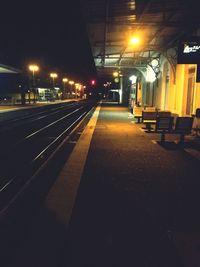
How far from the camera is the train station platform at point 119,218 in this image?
299cm

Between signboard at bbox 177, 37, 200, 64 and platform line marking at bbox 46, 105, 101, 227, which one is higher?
signboard at bbox 177, 37, 200, 64

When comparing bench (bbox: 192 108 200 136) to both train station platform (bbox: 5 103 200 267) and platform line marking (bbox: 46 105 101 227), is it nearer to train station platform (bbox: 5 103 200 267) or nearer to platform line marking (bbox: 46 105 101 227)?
train station platform (bbox: 5 103 200 267)

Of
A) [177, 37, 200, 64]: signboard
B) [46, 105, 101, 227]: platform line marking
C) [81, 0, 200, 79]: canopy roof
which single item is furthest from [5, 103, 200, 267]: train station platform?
[81, 0, 200, 79]: canopy roof

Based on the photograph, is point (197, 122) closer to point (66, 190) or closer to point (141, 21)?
point (141, 21)

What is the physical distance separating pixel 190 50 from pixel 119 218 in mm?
7927

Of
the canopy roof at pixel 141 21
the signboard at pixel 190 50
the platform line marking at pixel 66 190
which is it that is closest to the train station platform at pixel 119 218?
the platform line marking at pixel 66 190

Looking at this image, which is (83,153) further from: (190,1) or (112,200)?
(190,1)

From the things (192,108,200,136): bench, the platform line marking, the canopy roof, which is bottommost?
the platform line marking

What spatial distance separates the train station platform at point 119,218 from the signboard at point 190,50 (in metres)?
4.57

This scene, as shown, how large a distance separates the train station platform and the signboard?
180 inches

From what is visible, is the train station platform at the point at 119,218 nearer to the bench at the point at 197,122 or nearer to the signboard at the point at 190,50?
the bench at the point at 197,122

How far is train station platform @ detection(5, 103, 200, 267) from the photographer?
2988 mm

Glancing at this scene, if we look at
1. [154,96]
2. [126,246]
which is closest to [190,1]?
[126,246]

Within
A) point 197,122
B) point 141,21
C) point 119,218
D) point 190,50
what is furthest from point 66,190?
point 141,21
